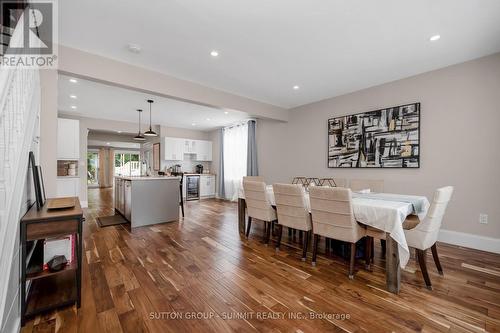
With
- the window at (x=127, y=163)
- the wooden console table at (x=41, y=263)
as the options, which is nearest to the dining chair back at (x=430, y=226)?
the wooden console table at (x=41, y=263)

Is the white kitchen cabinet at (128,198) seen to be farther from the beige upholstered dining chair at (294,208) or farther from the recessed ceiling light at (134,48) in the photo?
the beige upholstered dining chair at (294,208)

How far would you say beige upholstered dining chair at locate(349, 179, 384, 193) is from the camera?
10.1 feet

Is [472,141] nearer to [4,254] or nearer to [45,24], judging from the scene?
[4,254]

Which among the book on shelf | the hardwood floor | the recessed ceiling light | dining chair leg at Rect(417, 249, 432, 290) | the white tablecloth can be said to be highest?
the recessed ceiling light

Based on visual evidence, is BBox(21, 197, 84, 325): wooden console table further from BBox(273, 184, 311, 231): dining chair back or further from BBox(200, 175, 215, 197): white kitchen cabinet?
BBox(200, 175, 215, 197): white kitchen cabinet

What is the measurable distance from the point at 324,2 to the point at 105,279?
3370 millimetres

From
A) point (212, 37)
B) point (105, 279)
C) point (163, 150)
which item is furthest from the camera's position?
point (163, 150)

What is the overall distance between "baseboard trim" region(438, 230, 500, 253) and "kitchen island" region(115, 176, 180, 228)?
4.63m

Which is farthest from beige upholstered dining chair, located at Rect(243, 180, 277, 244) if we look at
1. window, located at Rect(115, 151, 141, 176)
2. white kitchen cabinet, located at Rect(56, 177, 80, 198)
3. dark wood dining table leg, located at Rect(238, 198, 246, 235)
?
window, located at Rect(115, 151, 141, 176)

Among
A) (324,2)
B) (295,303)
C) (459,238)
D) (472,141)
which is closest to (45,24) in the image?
(324,2)

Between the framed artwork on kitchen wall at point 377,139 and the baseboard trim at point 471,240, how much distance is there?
109 cm

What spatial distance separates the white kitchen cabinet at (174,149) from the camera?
22.8 ft

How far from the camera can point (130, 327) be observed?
1.45m

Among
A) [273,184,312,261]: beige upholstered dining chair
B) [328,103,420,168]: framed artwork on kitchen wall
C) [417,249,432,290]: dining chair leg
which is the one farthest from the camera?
[328,103,420,168]: framed artwork on kitchen wall
